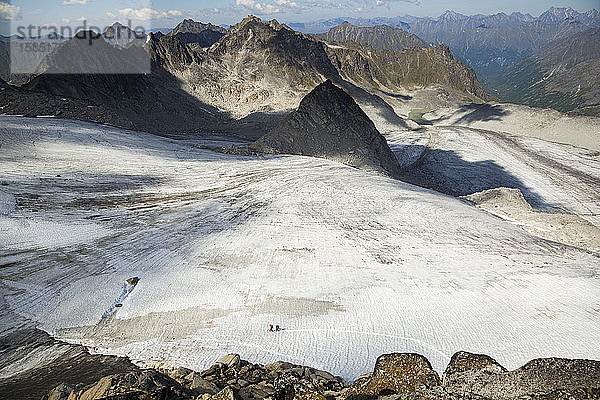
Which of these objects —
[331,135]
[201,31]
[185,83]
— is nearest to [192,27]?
[201,31]

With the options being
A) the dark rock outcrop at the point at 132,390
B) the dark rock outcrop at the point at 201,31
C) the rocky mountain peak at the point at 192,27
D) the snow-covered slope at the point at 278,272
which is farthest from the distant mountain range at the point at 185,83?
the rocky mountain peak at the point at 192,27

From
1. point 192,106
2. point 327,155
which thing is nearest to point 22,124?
point 327,155

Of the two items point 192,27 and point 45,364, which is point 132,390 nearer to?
point 45,364

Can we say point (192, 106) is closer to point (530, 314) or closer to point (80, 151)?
point (80, 151)

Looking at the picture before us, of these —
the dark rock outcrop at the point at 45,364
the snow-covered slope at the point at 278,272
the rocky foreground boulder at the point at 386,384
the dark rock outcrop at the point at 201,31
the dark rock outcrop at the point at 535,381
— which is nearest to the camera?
the dark rock outcrop at the point at 535,381

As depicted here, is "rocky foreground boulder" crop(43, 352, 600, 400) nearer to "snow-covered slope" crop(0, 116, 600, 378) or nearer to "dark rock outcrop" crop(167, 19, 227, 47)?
"snow-covered slope" crop(0, 116, 600, 378)

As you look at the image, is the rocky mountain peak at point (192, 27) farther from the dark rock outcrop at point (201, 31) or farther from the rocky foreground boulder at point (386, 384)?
the rocky foreground boulder at point (386, 384)

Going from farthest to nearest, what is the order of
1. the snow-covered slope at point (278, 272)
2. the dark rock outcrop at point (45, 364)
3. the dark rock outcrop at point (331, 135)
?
the dark rock outcrop at point (331, 135), the snow-covered slope at point (278, 272), the dark rock outcrop at point (45, 364)
